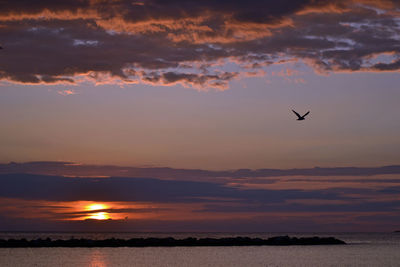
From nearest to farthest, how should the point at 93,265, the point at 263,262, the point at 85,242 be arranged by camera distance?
1. the point at 93,265
2. the point at 263,262
3. the point at 85,242

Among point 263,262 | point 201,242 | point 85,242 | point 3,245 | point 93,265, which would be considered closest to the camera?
point 93,265

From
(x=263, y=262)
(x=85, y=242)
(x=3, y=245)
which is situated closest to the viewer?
(x=263, y=262)

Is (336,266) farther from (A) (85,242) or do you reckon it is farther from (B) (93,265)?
(A) (85,242)

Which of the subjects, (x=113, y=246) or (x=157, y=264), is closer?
(x=157, y=264)

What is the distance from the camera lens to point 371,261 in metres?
56.8

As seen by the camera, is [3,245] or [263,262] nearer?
[263,262]

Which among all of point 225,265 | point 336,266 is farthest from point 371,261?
point 225,265

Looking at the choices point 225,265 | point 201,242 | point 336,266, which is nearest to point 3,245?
point 201,242

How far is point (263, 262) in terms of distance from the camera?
5372 centimetres

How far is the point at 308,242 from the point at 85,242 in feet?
112

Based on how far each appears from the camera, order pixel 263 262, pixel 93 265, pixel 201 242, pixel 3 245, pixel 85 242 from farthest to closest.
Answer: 1. pixel 201 242
2. pixel 85 242
3. pixel 3 245
4. pixel 263 262
5. pixel 93 265

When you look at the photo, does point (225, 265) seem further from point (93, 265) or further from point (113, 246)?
point (113, 246)

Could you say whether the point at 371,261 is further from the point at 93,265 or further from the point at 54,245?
the point at 54,245

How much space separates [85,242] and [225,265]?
35383mm
